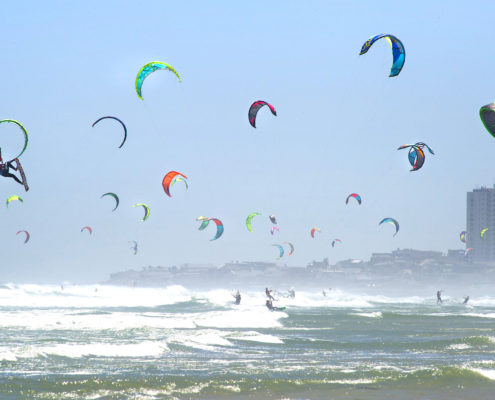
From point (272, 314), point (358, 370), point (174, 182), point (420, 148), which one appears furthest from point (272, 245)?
point (358, 370)

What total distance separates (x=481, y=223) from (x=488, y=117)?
6096 inches

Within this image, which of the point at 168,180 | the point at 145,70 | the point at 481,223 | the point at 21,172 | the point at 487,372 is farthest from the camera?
the point at 481,223

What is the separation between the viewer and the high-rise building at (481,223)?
15412 centimetres

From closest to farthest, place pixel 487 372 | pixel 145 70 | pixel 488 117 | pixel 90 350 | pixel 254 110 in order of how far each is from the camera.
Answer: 1. pixel 488 117
2. pixel 487 372
3. pixel 90 350
4. pixel 145 70
5. pixel 254 110

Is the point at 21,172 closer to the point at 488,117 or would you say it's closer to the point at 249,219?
the point at 488,117

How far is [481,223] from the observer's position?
160 m

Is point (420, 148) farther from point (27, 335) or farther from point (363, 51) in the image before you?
point (27, 335)

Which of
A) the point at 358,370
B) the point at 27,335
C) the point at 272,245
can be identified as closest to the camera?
the point at 358,370

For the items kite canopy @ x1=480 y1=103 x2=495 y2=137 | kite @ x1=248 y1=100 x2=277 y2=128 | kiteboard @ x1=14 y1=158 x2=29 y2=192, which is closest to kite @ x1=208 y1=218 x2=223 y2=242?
kite @ x1=248 y1=100 x2=277 y2=128

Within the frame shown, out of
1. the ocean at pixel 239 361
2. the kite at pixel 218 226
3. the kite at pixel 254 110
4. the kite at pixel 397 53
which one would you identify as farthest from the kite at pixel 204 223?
the kite at pixel 397 53

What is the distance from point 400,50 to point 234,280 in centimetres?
15742

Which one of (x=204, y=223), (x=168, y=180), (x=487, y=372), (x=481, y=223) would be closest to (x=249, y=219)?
(x=204, y=223)

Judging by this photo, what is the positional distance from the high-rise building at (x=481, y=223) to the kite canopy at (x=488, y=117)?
486 feet

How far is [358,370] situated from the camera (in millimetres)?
15539
